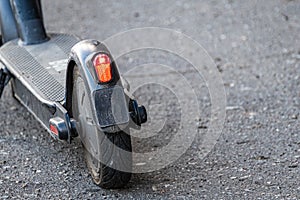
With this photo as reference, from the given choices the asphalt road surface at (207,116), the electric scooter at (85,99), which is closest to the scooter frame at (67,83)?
the electric scooter at (85,99)

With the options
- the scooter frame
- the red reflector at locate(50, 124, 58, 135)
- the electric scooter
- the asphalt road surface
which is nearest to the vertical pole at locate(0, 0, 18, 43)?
the scooter frame

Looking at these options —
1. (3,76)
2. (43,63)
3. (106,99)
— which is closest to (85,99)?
(106,99)

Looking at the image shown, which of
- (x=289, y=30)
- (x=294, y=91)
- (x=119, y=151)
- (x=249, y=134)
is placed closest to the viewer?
(x=119, y=151)

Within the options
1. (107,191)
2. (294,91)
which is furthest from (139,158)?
(294,91)

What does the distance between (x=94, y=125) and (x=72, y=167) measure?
18.1 inches

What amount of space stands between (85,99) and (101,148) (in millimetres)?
224

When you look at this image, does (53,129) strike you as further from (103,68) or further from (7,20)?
(7,20)

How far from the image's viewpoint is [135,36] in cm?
528

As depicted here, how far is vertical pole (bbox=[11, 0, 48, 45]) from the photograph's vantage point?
3.94 m

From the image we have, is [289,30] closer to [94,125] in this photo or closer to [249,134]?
[249,134]

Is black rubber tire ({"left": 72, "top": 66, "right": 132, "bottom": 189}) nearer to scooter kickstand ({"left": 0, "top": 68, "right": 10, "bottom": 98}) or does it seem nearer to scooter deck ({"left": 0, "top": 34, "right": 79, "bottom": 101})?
scooter deck ({"left": 0, "top": 34, "right": 79, "bottom": 101})

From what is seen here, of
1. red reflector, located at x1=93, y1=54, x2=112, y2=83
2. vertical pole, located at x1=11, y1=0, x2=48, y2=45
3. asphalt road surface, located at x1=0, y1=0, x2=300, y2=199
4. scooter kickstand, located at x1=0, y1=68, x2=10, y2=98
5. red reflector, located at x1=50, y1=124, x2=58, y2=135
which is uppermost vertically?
red reflector, located at x1=93, y1=54, x2=112, y2=83

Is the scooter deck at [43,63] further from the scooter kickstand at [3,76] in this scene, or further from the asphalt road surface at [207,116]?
the asphalt road surface at [207,116]

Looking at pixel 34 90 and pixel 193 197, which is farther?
pixel 34 90
